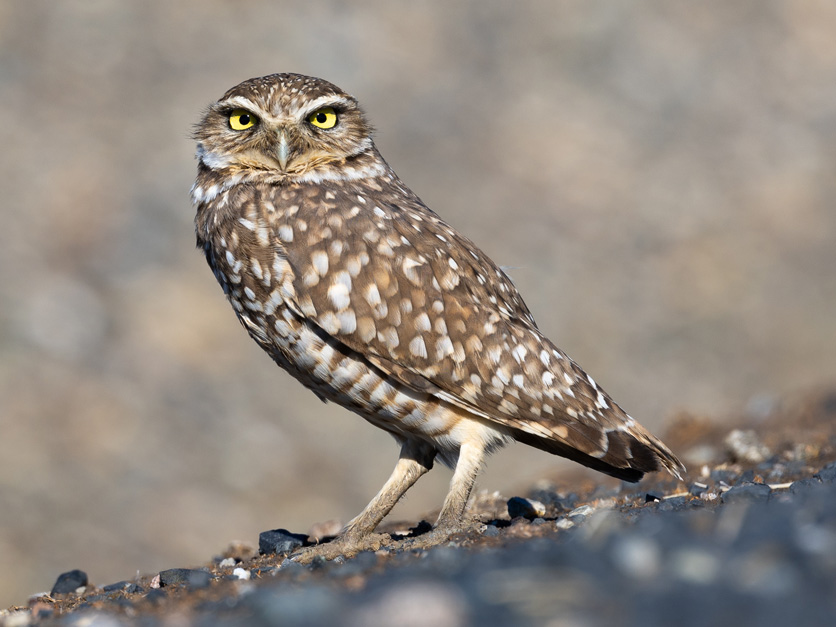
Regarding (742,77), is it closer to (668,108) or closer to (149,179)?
(668,108)

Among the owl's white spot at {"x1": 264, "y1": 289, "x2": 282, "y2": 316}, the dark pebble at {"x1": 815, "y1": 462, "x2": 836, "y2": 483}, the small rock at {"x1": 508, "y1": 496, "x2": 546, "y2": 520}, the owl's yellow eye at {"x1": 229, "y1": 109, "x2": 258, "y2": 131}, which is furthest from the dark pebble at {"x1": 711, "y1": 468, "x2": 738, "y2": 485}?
the owl's yellow eye at {"x1": 229, "y1": 109, "x2": 258, "y2": 131}

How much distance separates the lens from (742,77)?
28.2 meters

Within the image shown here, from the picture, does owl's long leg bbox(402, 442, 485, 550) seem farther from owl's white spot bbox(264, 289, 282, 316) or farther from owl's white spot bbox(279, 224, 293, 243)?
owl's white spot bbox(279, 224, 293, 243)

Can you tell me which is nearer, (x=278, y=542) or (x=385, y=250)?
(x=385, y=250)

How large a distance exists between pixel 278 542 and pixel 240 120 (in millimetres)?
2658

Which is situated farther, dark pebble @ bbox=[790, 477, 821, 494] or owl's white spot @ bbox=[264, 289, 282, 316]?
owl's white spot @ bbox=[264, 289, 282, 316]

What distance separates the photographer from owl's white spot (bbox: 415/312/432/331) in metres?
5.53

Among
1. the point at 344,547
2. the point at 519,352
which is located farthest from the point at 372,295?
the point at 344,547

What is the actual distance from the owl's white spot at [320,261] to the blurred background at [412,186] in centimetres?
1011

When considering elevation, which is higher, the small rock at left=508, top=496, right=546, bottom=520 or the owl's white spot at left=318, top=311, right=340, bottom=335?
the owl's white spot at left=318, top=311, right=340, bottom=335

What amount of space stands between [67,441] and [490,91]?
46.8ft

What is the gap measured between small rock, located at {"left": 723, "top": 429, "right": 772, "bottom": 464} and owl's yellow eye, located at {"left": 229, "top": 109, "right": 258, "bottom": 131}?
4.44m

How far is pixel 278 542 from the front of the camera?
6.19m

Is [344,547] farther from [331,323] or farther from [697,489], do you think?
[697,489]
